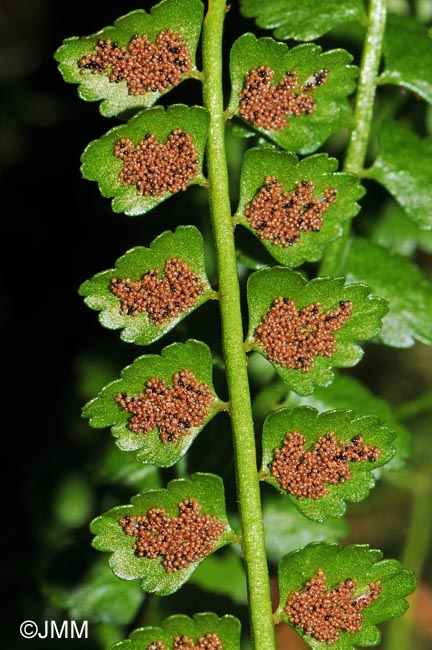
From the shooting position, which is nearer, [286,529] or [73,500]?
[286,529]

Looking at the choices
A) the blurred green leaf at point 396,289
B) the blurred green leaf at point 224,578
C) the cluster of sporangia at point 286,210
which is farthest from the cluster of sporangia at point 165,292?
the blurred green leaf at point 224,578

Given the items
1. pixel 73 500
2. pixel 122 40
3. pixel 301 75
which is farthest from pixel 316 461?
pixel 73 500

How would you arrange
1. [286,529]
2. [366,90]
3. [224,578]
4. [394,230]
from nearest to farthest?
[366,90] < [286,529] < [224,578] < [394,230]

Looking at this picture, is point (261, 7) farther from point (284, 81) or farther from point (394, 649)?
point (394, 649)

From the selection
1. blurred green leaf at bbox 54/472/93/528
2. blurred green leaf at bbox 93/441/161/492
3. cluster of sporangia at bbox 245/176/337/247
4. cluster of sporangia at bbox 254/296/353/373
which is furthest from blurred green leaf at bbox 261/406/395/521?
blurred green leaf at bbox 54/472/93/528

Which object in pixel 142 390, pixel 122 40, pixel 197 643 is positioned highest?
pixel 122 40

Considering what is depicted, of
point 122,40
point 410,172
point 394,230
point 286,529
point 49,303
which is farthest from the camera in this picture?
point 49,303

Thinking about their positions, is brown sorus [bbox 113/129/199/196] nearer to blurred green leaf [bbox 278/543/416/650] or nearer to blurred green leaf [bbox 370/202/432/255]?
blurred green leaf [bbox 278/543/416/650]

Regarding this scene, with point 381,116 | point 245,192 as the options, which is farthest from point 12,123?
point 245,192

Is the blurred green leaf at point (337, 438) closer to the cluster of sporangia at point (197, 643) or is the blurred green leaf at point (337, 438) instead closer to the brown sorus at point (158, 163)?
the cluster of sporangia at point (197, 643)

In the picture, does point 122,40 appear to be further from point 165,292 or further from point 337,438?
point 337,438
